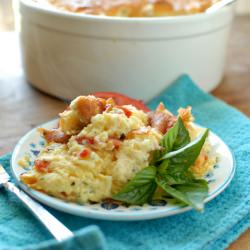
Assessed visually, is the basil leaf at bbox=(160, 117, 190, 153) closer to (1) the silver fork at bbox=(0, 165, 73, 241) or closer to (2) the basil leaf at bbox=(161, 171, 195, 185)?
(2) the basil leaf at bbox=(161, 171, 195, 185)

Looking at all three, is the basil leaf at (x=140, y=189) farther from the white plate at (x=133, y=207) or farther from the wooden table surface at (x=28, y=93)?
the wooden table surface at (x=28, y=93)

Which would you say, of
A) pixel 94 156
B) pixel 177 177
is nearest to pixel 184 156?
pixel 177 177

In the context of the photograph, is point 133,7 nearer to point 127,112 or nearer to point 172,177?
point 127,112

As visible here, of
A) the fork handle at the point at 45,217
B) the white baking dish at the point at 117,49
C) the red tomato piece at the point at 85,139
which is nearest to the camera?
the fork handle at the point at 45,217

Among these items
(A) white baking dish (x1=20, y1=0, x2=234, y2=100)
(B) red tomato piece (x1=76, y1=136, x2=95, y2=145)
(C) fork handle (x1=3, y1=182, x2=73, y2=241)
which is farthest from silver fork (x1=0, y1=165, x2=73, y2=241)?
(A) white baking dish (x1=20, y1=0, x2=234, y2=100)

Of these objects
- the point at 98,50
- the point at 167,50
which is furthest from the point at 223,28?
the point at 98,50

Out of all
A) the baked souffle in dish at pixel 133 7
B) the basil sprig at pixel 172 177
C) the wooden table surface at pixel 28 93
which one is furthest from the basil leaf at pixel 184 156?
the baked souffle in dish at pixel 133 7
